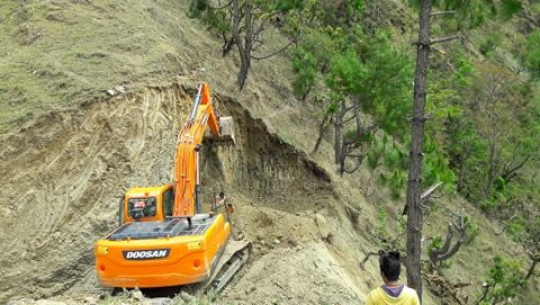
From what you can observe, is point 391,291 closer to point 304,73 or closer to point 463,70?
point 304,73

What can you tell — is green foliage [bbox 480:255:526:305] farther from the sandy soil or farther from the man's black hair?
the man's black hair

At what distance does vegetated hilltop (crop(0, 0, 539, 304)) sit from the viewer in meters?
12.5

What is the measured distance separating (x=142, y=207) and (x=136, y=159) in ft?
10.8

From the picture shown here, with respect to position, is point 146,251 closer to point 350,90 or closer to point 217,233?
point 217,233

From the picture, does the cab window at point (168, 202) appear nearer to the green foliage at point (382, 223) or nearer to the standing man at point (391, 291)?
the standing man at point (391, 291)

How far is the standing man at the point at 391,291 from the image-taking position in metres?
5.78

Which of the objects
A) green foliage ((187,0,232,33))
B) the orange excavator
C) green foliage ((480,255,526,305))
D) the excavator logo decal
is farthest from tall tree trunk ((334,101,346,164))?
the excavator logo decal

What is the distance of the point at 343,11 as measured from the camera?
37.1 metres

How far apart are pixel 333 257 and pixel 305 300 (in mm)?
2929

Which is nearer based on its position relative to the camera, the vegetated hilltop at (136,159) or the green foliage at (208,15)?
the vegetated hilltop at (136,159)

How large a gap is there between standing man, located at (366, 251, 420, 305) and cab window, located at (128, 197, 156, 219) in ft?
21.6

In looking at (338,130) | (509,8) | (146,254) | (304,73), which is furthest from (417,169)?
(304,73)

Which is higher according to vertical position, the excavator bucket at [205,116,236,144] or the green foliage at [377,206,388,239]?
the excavator bucket at [205,116,236,144]

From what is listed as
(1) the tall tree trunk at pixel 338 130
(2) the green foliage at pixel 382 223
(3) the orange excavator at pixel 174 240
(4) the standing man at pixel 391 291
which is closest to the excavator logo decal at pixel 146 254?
(3) the orange excavator at pixel 174 240
